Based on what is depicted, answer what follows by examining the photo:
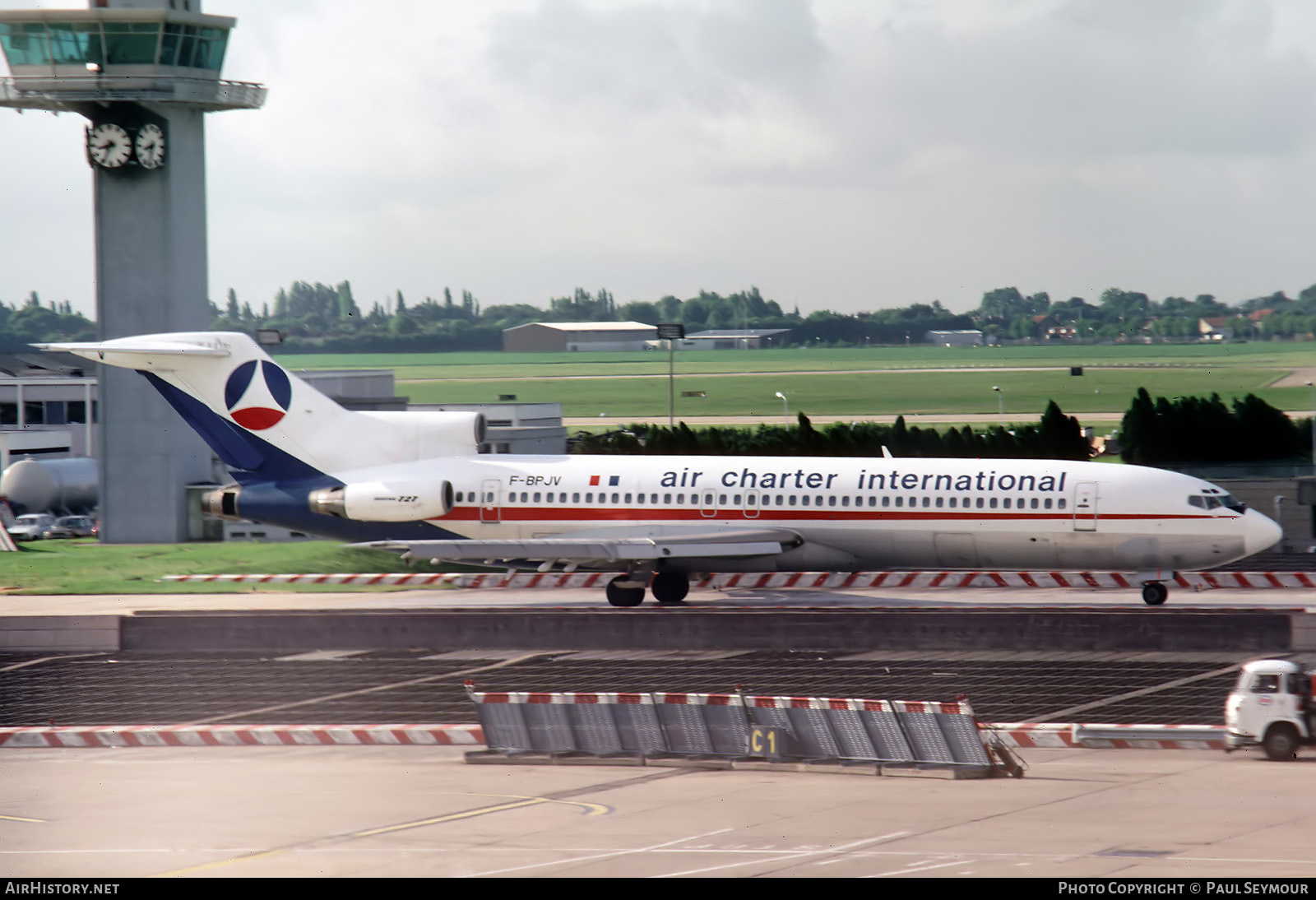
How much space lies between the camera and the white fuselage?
37.2 metres

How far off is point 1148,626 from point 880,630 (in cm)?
507

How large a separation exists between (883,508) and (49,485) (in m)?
46.7

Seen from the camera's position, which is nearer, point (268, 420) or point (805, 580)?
point (268, 420)

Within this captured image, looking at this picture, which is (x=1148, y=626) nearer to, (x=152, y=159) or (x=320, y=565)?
(x=320, y=565)

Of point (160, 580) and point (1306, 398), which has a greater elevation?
point (1306, 398)

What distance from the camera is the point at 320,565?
153 feet

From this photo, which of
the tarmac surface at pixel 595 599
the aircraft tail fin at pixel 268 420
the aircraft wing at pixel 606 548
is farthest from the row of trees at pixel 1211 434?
the aircraft tail fin at pixel 268 420

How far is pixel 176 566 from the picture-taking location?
47250 millimetres

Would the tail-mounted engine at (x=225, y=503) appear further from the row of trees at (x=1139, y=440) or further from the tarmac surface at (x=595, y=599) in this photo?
the row of trees at (x=1139, y=440)

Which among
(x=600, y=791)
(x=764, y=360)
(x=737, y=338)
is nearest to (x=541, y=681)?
(x=600, y=791)

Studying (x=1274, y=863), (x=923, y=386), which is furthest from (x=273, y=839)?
(x=923, y=386)

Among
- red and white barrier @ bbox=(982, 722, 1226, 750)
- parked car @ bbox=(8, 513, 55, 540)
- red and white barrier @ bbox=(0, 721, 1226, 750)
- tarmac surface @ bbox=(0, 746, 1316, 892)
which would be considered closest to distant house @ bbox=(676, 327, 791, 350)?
parked car @ bbox=(8, 513, 55, 540)

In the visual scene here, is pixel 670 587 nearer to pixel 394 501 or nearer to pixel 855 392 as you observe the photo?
pixel 394 501

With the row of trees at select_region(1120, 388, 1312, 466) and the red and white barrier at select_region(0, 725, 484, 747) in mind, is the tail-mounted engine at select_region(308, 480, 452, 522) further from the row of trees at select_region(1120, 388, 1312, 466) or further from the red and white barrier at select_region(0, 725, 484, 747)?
the row of trees at select_region(1120, 388, 1312, 466)
